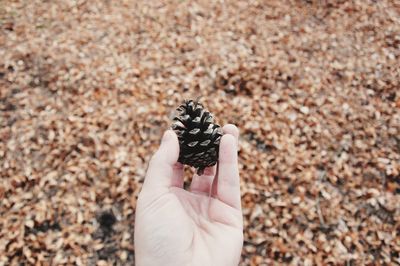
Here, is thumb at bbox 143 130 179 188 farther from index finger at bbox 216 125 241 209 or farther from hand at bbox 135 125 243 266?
index finger at bbox 216 125 241 209

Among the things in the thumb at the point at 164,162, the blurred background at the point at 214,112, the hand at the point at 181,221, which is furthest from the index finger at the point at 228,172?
the blurred background at the point at 214,112

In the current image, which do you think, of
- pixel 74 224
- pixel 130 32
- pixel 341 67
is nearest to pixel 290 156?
pixel 341 67

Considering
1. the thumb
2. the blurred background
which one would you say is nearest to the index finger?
the thumb

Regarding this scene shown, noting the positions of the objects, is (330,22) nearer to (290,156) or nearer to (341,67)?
(341,67)

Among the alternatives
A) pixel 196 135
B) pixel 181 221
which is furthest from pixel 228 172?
pixel 181 221

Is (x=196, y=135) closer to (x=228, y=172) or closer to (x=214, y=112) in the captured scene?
(x=228, y=172)
